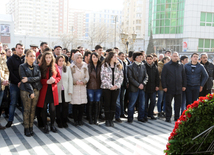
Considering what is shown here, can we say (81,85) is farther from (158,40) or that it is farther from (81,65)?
(158,40)

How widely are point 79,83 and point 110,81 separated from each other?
33.8 inches

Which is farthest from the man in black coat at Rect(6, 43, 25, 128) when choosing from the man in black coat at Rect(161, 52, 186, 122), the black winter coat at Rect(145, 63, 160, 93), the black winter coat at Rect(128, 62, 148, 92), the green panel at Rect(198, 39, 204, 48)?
the green panel at Rect(198, 39, 204, 48)

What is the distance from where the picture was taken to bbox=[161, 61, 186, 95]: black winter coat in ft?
23.5

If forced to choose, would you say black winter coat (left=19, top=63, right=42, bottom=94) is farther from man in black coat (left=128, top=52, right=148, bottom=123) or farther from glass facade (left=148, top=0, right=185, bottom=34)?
glass facade (left=148, top=0, right=185, bottom=34)

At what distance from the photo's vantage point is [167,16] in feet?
149

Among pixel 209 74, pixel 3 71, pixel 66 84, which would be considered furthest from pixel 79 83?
pixel 209 74

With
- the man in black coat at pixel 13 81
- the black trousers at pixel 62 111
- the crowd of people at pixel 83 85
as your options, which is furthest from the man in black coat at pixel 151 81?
the man in black coat at pixel 13 81

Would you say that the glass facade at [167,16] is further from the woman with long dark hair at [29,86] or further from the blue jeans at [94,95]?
the woman with long dark hair at [29,86]

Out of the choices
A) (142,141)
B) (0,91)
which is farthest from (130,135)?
(0,91)

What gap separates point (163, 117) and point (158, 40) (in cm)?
4153

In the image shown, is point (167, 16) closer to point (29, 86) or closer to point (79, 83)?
point (79, 83)

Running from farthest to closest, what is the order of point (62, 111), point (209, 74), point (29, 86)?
point (209, 74), point (62, 111), point (29, 86)

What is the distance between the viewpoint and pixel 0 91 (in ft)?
19.1

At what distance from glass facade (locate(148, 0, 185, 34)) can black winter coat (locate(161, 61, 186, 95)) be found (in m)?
39.2
